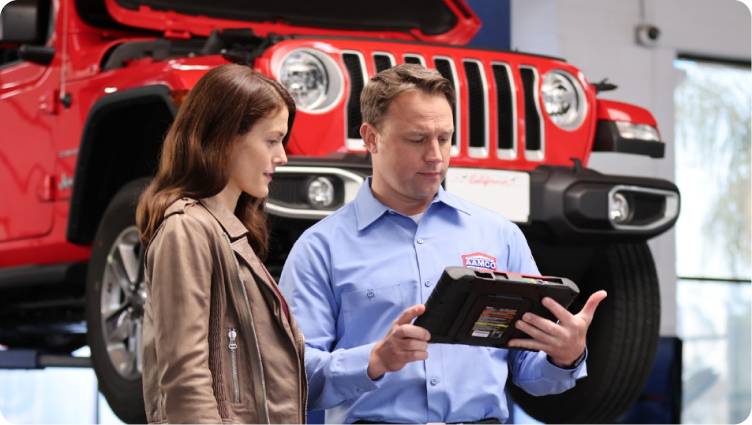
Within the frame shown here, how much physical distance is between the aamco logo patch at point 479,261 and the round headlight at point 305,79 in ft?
4.57

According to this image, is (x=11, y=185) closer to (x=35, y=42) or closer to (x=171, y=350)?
(x=35, y=42)

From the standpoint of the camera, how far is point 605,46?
642 centimetres

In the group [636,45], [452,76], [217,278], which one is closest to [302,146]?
[452,76]

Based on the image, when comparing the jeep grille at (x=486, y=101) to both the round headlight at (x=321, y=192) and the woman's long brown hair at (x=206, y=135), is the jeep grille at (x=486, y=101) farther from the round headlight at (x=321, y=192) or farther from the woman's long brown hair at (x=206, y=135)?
the woman's long brown hair at (x=206, y=135)

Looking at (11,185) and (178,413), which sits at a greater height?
(11,185)

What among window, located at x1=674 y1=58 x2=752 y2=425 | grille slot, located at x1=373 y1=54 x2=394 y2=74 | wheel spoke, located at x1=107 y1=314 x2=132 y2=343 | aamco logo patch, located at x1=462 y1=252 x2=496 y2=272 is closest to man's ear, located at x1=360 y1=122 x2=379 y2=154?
aamco logo patch, located at x1=462 y1=252 x2=496 y2=272

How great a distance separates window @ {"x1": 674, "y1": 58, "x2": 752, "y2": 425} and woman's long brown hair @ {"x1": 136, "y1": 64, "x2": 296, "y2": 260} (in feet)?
18.8

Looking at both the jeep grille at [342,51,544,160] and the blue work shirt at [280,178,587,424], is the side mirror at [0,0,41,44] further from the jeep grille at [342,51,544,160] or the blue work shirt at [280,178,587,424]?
the blue work shirt at [280,178,587,424]

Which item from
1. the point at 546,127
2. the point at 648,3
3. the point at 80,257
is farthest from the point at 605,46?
the point at 80,257

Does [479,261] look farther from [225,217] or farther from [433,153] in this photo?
[225,217]

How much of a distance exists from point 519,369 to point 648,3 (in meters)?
5.21

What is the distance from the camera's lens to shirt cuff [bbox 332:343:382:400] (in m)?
1.73

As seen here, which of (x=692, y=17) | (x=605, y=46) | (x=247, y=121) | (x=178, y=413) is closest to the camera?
(x=178, y=413)

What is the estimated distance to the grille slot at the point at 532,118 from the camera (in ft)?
11.7
